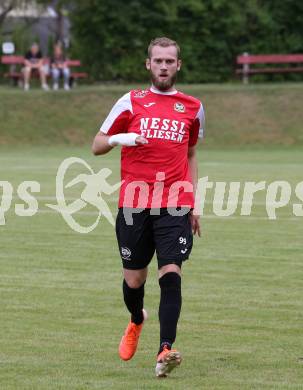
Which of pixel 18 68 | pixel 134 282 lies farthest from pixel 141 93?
pixel 18 68

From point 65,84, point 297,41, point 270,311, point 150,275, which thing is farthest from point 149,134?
point 297,41

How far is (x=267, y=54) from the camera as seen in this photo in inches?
1802

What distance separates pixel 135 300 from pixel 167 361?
2.90 feet

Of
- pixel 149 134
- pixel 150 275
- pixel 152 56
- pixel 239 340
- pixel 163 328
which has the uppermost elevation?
pixel 152 56

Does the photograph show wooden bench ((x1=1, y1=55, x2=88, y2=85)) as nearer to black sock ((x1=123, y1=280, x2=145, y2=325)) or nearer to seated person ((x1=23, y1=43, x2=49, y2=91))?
seated person ((x1=23, y1=43, x2=49, y2=91))

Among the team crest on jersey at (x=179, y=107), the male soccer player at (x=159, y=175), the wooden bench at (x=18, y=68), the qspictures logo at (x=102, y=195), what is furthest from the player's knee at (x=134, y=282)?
the wooden bench at (x=18, y=68)

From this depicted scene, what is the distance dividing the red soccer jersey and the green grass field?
40.4 inches

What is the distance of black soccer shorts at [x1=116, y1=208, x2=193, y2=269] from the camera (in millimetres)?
6973

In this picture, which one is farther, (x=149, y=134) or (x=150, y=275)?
(x=150, y=275)

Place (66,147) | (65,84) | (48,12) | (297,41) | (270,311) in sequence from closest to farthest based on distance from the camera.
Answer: (270,311)
(66,147)
(65,84)
(297,41)
(48,12)

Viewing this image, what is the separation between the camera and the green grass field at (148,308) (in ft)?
22.5

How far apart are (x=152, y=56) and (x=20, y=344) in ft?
6.96

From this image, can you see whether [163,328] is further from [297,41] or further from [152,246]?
[297,41]

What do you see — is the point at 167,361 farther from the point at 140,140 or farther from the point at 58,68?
the point at 58,68
